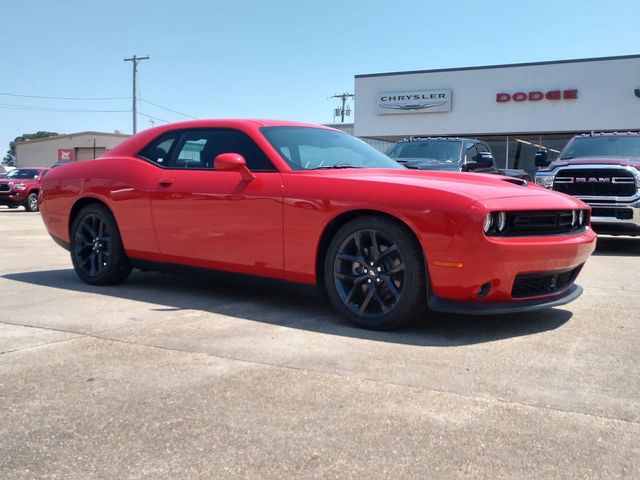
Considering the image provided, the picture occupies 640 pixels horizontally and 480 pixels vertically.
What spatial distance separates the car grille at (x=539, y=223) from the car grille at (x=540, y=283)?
0.87ft

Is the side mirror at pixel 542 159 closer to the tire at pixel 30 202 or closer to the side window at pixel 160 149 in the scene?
the side window at pixel 160 149

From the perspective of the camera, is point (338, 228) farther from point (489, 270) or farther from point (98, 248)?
point (98, 248)

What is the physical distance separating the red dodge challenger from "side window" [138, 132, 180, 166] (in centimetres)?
1

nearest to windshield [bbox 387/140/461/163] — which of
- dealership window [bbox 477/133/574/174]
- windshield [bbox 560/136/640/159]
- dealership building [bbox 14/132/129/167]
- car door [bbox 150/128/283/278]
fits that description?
windshield [bbox 560/136/640/159]

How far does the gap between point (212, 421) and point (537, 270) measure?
228cm

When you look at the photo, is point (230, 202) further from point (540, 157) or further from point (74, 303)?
point (540, 157)

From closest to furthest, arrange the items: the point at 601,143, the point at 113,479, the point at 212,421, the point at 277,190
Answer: the point at 113,479 → the point at 212,421 → the point at 277,190 → the point at 601,143

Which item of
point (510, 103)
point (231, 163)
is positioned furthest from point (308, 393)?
point (510, 103)

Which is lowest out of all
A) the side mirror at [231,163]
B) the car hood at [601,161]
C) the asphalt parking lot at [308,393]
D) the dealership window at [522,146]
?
the asphalt parking lot at [308,393]

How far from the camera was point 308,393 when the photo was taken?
3002 millimetres

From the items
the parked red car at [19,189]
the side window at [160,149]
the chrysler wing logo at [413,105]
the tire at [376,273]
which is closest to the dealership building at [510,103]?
the chrysler wing logo at [413,105]

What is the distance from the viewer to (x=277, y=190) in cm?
453

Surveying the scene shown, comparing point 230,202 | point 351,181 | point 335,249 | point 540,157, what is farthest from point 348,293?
point 540,157

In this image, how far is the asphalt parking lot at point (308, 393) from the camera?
7.70 ft
